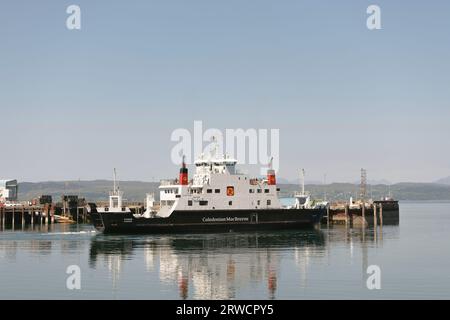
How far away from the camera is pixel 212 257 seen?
44.5 m

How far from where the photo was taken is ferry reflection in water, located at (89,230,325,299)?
111ft

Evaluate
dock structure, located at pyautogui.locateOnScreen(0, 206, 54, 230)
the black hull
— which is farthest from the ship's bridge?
dock structure, located at pyautogui.locateOnScreen(0, 206, 54, 230)

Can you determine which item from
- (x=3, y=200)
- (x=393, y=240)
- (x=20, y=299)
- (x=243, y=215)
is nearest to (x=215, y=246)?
(x=243, y=215)

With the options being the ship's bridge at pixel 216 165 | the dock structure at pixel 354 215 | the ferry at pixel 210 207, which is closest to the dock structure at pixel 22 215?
the ferry at pixel 210 207

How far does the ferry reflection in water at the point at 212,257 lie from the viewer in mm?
33844

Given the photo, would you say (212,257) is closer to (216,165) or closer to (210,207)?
(210,207)

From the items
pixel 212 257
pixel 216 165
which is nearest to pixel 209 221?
pixel 216 165

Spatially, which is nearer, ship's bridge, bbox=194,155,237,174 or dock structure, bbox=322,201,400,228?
ship's bridge, bbox=194,155,237,174

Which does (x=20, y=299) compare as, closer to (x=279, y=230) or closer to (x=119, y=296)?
(x=119, y=296)

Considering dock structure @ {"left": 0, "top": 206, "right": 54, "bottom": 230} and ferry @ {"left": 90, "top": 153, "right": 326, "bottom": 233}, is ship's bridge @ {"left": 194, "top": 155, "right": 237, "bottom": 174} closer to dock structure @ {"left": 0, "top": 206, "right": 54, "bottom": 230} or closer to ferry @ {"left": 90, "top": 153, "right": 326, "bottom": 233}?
ferry @ {"left": 90, "top": 153, "right": 326, "bottom": 233}

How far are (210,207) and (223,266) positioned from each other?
22.9m

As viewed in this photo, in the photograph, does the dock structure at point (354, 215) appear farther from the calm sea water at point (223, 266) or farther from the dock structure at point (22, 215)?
the dock structure at point (22, 215)

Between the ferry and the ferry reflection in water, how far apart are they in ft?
5.93
